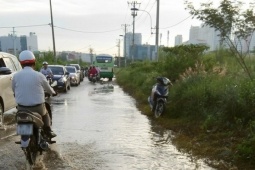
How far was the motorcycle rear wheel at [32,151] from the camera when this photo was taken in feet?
16.9

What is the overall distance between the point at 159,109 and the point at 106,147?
391 centimetres

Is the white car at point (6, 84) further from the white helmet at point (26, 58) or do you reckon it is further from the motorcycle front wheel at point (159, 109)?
the motorcycle front wheel at point (159, 109)

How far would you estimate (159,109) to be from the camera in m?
10.4

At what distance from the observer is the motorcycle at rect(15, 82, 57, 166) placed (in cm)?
492

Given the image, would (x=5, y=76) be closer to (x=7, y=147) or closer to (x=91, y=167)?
(x=7, y=147)

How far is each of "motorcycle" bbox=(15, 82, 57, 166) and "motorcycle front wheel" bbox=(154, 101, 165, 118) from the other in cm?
536

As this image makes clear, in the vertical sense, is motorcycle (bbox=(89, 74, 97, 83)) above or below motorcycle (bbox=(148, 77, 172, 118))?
below

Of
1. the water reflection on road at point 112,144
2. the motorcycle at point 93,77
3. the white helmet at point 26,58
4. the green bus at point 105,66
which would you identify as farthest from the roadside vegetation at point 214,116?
the green bus at point 105,66

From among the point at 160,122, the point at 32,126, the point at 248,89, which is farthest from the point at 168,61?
the point at 32,126

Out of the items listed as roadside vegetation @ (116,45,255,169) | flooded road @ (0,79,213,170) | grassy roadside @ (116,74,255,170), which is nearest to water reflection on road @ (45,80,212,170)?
flooded road @ (0,79,213,170)

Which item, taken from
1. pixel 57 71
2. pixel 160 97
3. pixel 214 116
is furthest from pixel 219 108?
pixel 57 71

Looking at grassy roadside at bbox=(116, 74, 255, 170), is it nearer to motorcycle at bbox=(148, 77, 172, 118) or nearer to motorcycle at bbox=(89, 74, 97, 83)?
motorcycle at bbox=(148, 77, 172, 118)

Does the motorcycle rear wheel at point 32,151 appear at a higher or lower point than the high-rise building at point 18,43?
lower

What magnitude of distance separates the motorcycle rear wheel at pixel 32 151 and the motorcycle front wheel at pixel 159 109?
5.59 metres
